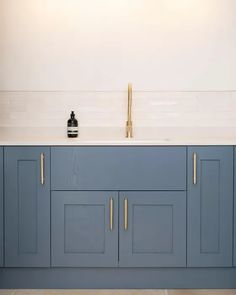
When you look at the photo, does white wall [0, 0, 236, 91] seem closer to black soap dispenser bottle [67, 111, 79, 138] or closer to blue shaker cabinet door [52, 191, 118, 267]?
black soap dispenser bottle [67, 111, 79, 138]

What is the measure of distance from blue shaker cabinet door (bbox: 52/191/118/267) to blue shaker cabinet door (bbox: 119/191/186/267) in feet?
0.24

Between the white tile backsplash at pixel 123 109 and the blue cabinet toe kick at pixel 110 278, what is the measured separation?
109 cm

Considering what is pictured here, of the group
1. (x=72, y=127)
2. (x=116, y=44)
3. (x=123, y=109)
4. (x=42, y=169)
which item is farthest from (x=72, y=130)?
(x=116, y=44)

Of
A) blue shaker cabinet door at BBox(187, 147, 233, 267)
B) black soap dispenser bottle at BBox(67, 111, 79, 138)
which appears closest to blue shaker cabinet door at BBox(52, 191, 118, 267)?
blue shaker cabinet door at BBox(187, 147, 233, 267)

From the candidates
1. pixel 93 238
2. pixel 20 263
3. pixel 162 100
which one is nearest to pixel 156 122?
pixel 162 100

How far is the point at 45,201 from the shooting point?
3438 mm

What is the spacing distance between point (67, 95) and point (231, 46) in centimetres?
126

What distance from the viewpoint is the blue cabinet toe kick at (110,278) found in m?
3.51

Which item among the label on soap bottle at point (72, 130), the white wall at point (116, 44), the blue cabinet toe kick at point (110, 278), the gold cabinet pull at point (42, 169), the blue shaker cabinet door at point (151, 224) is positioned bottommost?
the blue cabinet toe kick at point (110, 278)

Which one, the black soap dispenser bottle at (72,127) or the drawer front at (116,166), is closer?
the drawer front at (116,166)

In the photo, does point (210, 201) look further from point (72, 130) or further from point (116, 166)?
point (72, 130)

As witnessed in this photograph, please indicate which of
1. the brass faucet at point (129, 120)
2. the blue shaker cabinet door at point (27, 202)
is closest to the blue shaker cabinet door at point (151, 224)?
the blue shaker cabinet door at point (27, 202)

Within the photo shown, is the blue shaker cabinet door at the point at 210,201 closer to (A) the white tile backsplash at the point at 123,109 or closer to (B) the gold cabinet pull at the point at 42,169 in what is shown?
(A) the white tile backsplash at the point at 123,109

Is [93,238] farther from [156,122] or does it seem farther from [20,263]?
[156,122]
